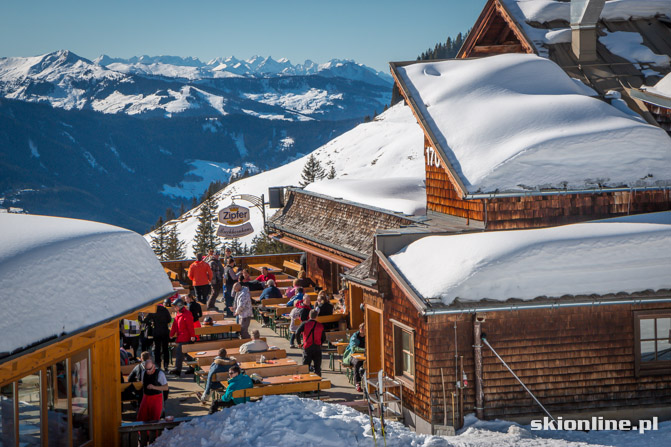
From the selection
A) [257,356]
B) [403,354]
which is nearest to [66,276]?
[257,356]

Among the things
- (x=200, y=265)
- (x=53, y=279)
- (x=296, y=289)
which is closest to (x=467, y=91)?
(x=296, y=289)

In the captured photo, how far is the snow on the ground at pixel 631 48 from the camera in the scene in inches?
773

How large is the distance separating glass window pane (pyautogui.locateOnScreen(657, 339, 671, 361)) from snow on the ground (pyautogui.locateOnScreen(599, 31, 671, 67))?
28.3 feet

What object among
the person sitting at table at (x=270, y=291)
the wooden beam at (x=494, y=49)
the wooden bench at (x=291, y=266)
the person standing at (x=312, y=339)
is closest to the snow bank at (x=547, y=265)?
the person standing at (x=312, y=339)

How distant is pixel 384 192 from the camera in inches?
941

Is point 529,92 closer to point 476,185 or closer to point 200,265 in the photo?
point 476,185

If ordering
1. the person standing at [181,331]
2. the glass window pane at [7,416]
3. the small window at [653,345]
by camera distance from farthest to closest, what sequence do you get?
the person standing at [181,331] < the small window at [653,345] < the glass window pane at [7,416]

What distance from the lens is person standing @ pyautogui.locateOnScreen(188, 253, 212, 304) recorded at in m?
21.9

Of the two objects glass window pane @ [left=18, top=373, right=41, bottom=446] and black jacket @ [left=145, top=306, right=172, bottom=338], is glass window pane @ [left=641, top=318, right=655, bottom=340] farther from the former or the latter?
glass window pane @ [left=18, top=373, right=41, bottom=446]

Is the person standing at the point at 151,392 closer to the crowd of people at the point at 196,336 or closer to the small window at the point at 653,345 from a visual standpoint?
the crowd of people at the point at 196,336

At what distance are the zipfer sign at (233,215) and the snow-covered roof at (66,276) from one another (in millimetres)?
16691

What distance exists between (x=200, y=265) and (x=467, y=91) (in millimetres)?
8570

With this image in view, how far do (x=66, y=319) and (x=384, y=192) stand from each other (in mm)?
15036

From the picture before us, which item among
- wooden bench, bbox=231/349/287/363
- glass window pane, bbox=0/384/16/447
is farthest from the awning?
glass window pane, bbox=0/384/16/447
